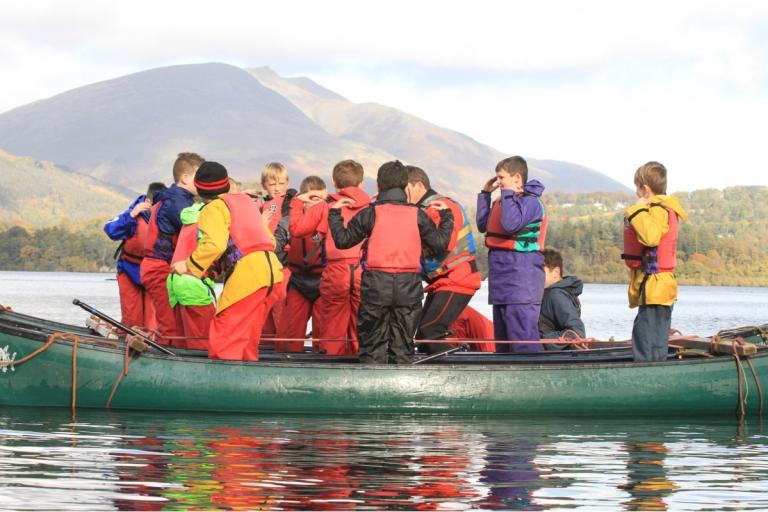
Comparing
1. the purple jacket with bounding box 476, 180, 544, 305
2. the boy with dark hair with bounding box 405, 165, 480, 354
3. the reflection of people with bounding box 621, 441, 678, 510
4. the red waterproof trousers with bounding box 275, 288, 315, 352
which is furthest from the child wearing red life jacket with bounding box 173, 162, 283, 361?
the reflection of people with bounding box 621, 441, 678, 510

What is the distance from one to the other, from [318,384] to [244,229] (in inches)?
66.3

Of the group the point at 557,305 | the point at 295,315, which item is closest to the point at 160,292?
the point at 295,315

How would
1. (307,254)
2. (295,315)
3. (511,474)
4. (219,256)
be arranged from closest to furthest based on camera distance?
(511,474), (219,256), (307,254), (295,315)

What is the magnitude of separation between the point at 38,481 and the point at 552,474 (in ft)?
11.2

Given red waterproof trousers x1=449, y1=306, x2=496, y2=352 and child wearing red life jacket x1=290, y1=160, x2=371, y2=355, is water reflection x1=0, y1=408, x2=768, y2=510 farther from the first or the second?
red waterproof trousers x1=449, y1=306, x2=496, y2=352

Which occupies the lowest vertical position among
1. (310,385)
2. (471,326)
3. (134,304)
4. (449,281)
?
(310,385)

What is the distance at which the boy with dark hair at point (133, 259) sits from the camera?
1406 cm

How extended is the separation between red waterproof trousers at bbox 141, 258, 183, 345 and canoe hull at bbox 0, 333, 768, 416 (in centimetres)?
162

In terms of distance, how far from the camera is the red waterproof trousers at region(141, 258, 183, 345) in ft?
43.7

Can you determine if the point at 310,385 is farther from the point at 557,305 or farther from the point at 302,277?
the point at 557,305

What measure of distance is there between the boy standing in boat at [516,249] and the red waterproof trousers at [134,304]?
4022 millimetres

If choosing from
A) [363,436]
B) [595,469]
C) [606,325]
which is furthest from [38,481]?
[606,325]

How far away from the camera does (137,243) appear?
46.4 ft

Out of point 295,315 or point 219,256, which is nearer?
point 219,256
